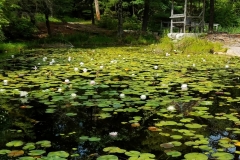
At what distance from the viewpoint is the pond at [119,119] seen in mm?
2314

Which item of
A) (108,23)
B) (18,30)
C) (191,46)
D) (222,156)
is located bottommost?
(222,156)

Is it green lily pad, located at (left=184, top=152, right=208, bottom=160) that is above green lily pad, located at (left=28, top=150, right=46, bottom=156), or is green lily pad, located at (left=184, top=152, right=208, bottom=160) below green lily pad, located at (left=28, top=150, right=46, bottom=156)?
below

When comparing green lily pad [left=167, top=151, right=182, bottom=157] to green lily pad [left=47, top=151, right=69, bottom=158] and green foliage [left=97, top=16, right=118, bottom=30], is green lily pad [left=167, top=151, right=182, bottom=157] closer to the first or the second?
green lily pad [left=47, top=151, right=69, bottom=158]

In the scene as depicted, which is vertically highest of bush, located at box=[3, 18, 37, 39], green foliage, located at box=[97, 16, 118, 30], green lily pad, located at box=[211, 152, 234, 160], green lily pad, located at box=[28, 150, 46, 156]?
green foliage, located at box=[97, 16, 118, 30]

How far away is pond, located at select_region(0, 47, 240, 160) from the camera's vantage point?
7.59 feet

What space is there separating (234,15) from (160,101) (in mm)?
25422

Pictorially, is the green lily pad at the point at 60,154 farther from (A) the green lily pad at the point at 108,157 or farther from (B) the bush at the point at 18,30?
(B) the bush at the point at 18,30

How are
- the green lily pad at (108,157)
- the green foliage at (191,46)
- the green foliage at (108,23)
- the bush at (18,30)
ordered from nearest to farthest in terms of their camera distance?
the green lily pad at (108,157) → the green foliage at (191,46) → the bush at (18,30) → the green foliage at (108,23)

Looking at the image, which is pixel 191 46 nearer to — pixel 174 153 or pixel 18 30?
pixel 18 30

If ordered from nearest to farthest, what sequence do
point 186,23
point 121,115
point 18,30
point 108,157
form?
point 108,157, point 121,115, point 18,30, point 186,23

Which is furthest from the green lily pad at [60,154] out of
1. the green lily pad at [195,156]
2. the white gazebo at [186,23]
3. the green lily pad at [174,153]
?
the white gazebo at [186,23]

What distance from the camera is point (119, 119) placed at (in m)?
3.08

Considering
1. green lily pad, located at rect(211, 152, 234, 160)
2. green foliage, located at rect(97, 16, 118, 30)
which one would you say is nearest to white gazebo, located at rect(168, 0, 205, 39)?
green foliage, located at rect(97, 16, 118, 30)

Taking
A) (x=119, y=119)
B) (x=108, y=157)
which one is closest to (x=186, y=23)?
(x=119, y=119)
